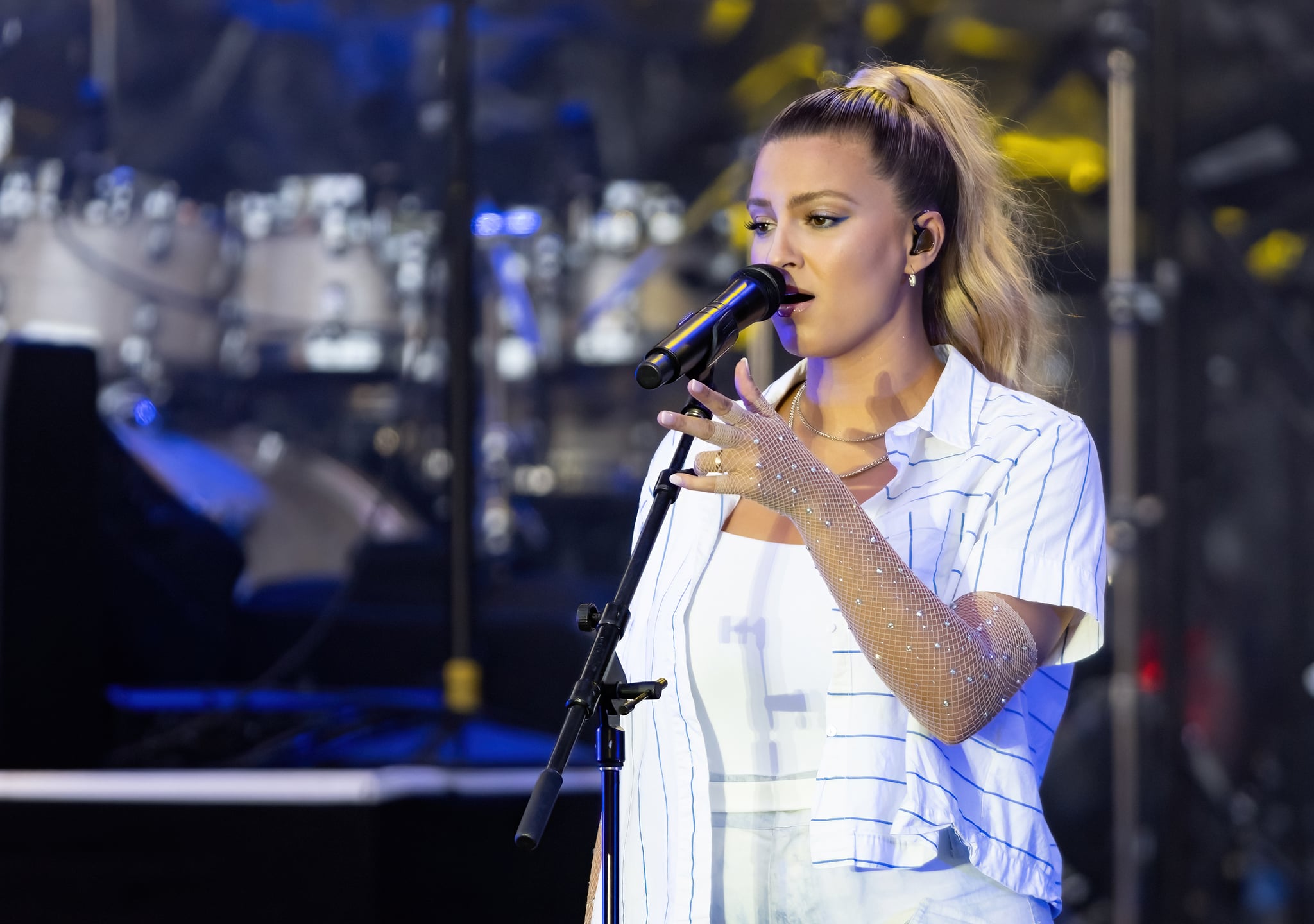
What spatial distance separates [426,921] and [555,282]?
4.77ft

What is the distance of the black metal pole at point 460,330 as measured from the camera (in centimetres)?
296

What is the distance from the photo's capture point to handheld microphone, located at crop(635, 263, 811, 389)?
0.99 m

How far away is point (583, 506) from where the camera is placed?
9.83 feet

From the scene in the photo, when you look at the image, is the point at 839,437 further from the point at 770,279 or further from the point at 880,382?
the point at 770,279

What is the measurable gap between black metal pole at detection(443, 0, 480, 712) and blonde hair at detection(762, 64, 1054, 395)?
168cm

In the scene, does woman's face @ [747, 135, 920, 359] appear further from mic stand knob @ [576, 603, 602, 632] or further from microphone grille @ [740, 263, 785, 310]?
mic stand knob @ [576, 603, 602, 632]

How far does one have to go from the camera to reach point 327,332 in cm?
305

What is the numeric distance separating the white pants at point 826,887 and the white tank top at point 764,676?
3cm

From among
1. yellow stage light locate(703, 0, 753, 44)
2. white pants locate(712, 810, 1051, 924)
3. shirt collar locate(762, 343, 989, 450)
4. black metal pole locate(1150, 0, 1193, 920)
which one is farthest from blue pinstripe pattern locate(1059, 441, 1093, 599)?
yellow stage light locate(703, 0, 753, 44)

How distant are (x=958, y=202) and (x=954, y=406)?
239 mm

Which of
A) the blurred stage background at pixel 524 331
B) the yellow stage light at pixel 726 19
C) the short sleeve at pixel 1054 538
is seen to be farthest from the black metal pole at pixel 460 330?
the short sleeve at pixel 1054 538

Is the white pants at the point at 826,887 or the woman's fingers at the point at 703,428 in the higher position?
Result: the woman's fingers at the point at 703,428

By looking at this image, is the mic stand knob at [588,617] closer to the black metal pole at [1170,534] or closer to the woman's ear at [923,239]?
the woman's ear at [923,239]

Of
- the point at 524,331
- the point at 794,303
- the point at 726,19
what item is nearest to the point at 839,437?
the point at 794,303
